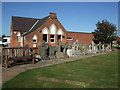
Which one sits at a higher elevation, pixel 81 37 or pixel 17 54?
pixel 81 37

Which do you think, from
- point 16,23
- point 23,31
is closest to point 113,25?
point 23,31

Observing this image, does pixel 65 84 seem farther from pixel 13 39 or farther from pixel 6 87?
pixel 13 39

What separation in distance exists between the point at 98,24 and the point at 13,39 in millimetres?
18952

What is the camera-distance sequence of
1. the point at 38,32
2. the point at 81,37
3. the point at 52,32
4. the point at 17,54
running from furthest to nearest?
the point at 81,37, the point at 52,32, the point at 38,32, the point at 17,54

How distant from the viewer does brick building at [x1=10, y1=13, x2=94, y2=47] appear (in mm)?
23900

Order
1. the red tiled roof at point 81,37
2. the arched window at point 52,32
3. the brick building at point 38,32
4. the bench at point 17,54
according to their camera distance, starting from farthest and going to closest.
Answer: the red tiled roof at point 81,37
the arched window at point 52,32
the brick building at point 38,32
the bench at point 17,54

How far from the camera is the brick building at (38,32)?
23900 millimetres

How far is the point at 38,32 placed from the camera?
23.9 m

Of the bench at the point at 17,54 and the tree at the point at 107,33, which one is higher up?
the tree at the point at 107,33

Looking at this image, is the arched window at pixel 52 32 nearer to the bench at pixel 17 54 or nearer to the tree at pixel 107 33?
the tree at pixel 107 33

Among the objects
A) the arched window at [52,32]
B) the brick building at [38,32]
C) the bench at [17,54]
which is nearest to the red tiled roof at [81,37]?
the brick building at [38,32]

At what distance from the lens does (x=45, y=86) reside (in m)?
5.40

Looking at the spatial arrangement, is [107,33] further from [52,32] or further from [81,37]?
[52,32]

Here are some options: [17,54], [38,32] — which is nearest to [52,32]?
[38,32]
